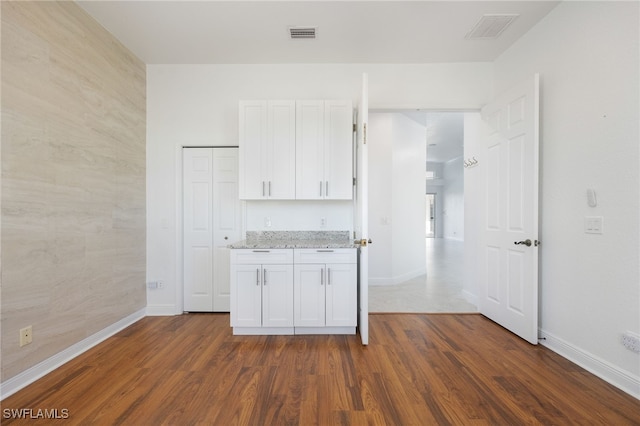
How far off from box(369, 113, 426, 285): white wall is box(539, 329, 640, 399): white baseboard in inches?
93.2

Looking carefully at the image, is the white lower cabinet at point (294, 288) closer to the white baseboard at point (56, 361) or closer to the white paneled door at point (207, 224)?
the white paneled door at point (207, 224)

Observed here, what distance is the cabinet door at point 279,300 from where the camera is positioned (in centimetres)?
271

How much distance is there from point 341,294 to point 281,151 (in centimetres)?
167

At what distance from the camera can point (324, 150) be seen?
2994 mm

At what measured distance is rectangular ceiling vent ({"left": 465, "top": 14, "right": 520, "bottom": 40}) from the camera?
2509 mm

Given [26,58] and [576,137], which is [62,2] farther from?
[576,137]

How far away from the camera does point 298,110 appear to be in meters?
2.98

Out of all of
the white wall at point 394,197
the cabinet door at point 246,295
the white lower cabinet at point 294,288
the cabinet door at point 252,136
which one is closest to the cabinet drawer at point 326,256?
the white lower cabinet at point 294,288

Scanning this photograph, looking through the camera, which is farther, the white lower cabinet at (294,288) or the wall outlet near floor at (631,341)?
the white lower cabinet at (294,288)

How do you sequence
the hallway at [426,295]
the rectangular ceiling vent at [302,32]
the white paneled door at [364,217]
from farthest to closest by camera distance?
1. the hallway at [426,295]
2. the rectangular ceiling vent at [302,32]
3. the white paneled door at [364,217]

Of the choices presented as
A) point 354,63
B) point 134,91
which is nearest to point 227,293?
point 134,91

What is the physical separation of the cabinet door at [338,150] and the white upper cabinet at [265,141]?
0.39m

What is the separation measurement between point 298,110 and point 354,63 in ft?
3.25

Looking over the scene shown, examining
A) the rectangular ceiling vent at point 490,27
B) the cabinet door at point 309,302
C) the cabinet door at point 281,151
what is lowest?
the cabinet door at point 309,302
